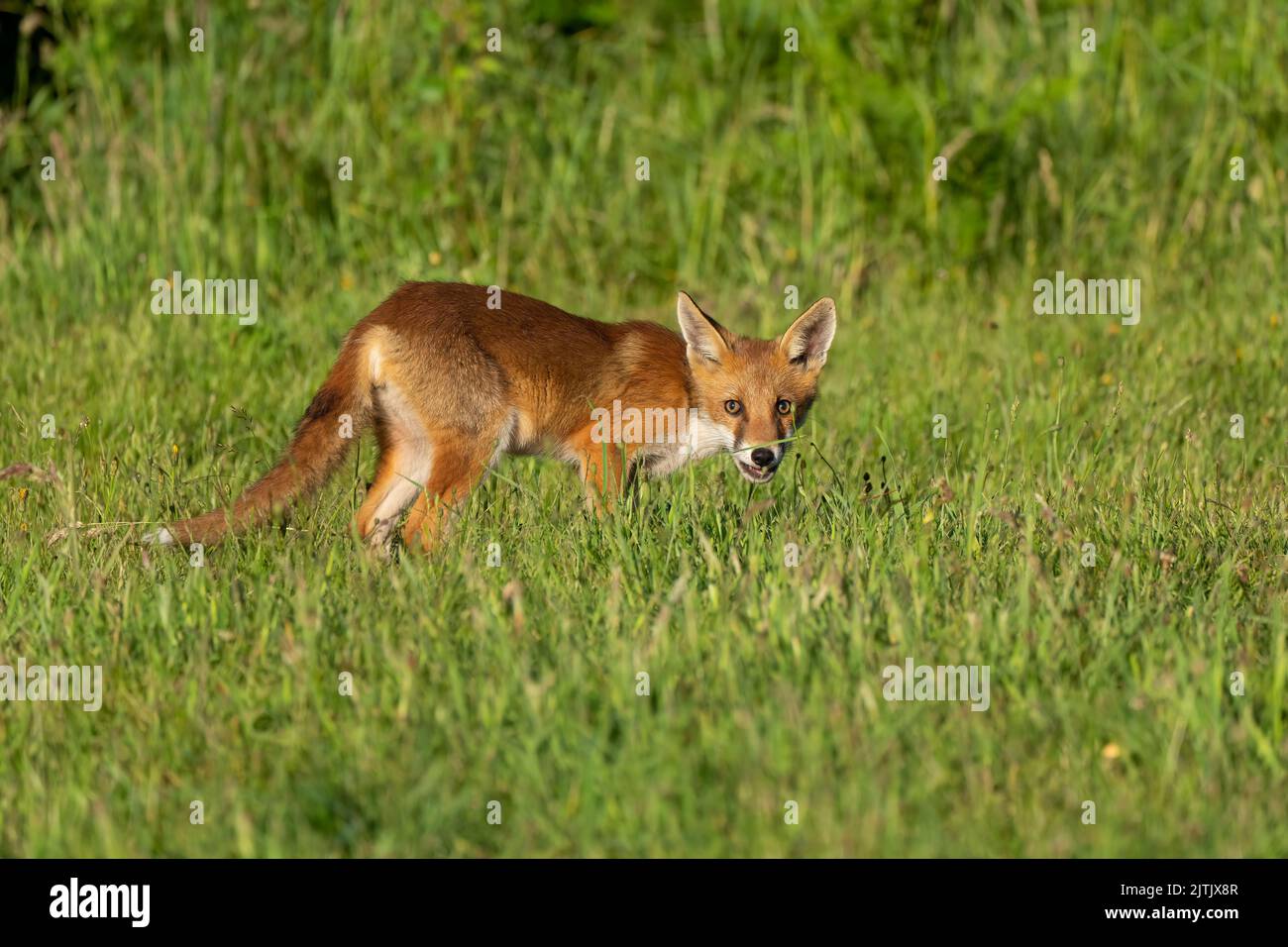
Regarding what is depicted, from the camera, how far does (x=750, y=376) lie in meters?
6.43

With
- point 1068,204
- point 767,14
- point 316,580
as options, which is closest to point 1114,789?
point 316,580

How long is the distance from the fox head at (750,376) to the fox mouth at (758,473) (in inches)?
0.5

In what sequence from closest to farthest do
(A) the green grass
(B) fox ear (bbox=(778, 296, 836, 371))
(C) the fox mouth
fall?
(A) the green grass
(C) the fox mouth
(B) fox ear (bbox=(778, 296, 836, 371))

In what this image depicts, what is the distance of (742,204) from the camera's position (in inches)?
375

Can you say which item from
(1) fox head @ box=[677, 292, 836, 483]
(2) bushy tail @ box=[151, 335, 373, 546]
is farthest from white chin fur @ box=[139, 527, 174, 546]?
(1) fox head @ box=[677, 292, 836, 483]

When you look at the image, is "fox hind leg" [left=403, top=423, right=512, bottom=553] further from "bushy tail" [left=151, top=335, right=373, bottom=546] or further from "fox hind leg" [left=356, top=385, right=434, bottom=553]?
"bushy tail" [left=151, top=335, right=373, bottom=546]

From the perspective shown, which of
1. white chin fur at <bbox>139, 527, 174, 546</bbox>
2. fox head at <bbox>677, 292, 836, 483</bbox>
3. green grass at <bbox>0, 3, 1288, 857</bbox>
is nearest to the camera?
green grass at <bbox>0, 3, 1288, 857</bbox>

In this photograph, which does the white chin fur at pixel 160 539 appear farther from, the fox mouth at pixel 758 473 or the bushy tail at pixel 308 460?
the fox mouth at pixel 758 473

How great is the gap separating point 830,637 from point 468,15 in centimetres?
585

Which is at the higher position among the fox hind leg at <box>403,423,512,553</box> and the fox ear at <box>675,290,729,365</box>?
→ the fox ear at <box>675,290,729,365</box>

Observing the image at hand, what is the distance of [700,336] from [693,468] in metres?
0.61

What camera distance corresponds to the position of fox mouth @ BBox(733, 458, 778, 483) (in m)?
6.05

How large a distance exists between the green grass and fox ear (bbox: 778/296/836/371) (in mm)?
385

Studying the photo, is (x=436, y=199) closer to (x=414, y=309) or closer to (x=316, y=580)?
(x=414, y=309)
